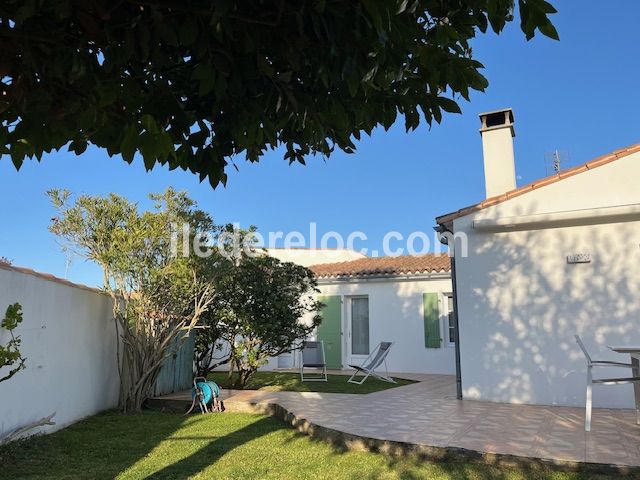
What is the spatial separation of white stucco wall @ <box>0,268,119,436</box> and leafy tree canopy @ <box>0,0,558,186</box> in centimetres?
392

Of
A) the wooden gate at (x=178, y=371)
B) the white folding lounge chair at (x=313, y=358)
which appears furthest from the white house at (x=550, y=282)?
the wooden gate at (x=178, y=371)

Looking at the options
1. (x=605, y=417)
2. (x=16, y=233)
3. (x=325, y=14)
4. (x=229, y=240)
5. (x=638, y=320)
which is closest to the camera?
(x=325, y=14)

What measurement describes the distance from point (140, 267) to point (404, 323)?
8.64 metres

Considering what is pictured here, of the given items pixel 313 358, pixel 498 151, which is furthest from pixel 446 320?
pixel 498 151

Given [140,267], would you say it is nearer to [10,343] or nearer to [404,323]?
[10,343]

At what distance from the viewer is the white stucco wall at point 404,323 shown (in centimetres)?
1333

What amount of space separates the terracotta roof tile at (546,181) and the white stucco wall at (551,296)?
0.08 meters

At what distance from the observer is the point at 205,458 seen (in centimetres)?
484

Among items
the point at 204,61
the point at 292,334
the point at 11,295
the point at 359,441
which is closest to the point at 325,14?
the point at 204,61

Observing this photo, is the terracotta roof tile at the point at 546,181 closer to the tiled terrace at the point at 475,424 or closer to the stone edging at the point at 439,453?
the tiled terrace at the point at 475,424

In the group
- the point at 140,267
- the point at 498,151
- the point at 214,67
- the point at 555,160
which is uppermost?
the point at 555,160

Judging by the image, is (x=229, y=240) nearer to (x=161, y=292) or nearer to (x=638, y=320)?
(x=161, y=292)

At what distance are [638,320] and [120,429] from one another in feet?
23.6

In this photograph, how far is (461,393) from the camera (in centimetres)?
765
